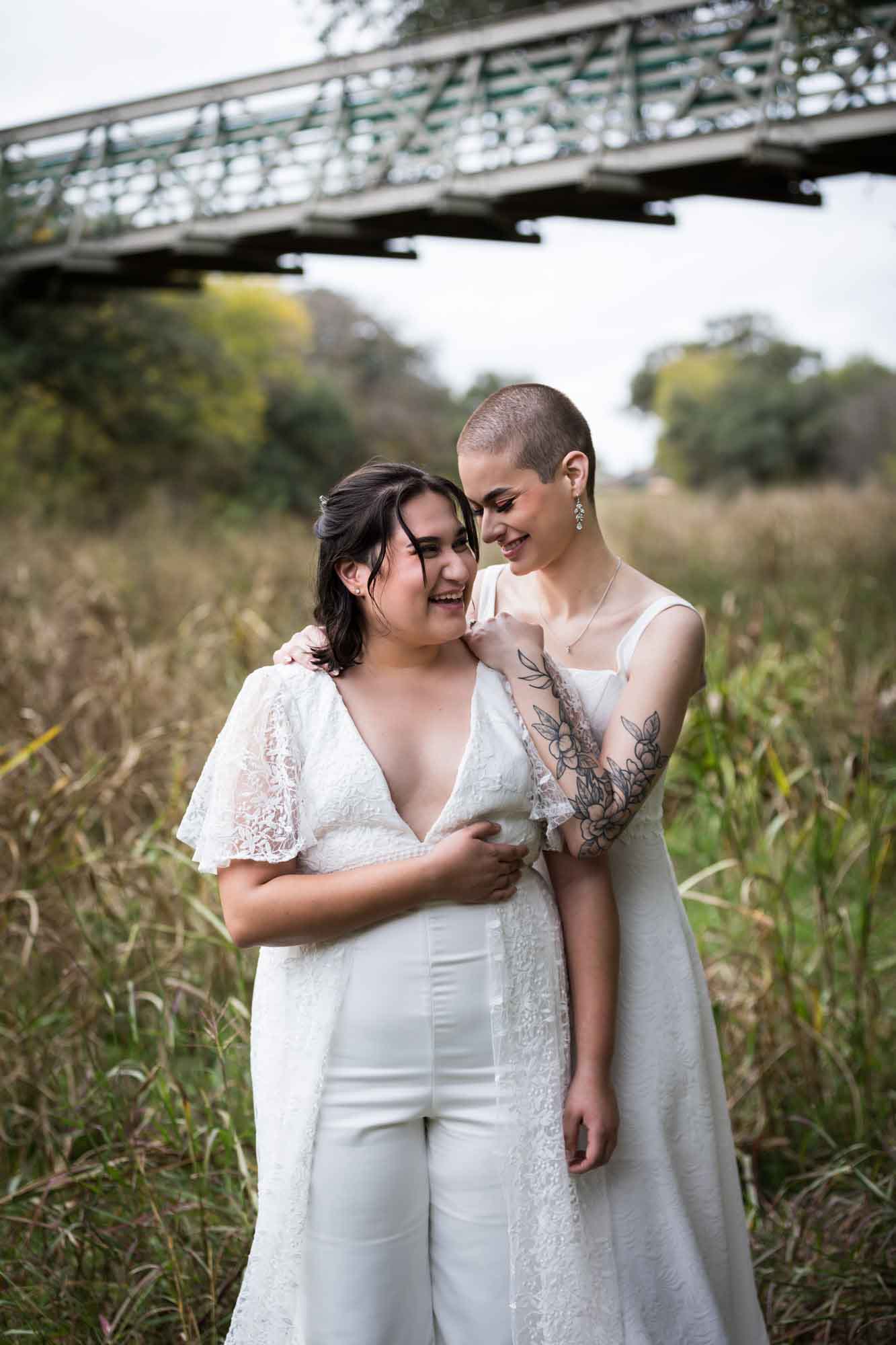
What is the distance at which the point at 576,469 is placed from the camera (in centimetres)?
215

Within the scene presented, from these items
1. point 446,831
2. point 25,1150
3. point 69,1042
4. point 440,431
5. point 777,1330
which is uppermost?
point 440,431

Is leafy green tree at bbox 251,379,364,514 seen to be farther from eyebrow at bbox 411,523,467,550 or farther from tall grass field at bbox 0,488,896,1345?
eyebrow at bbox 411,523,467,550

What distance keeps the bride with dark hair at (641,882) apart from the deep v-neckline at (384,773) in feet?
0.35

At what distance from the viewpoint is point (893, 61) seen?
448 cm

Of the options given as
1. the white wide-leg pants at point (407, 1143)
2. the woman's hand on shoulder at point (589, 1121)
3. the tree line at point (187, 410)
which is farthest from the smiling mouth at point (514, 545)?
the tree line at point (187, 410)

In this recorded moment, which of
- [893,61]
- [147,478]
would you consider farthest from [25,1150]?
[147,478]

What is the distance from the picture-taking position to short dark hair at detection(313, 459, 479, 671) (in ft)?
6.13

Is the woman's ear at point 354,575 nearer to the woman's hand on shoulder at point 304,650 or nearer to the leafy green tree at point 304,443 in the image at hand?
the woman's hand on shoulder at point 304,650

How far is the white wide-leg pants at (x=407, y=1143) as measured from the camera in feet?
5.88

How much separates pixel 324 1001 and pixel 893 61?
4372mm

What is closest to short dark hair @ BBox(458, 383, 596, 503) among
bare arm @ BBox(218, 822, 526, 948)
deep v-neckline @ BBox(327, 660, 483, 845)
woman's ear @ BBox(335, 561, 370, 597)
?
woman's ear @ BBox(335, 561, 370, 597)

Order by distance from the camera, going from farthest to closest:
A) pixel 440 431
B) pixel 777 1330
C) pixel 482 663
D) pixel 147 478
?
pixel 440 431
pixel 147 478
pixel 777 1330
pixel 482 663

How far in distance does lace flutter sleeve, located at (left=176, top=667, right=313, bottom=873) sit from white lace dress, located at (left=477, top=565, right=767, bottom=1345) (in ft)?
1.84

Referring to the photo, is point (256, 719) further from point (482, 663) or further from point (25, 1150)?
point (25, 1150)
